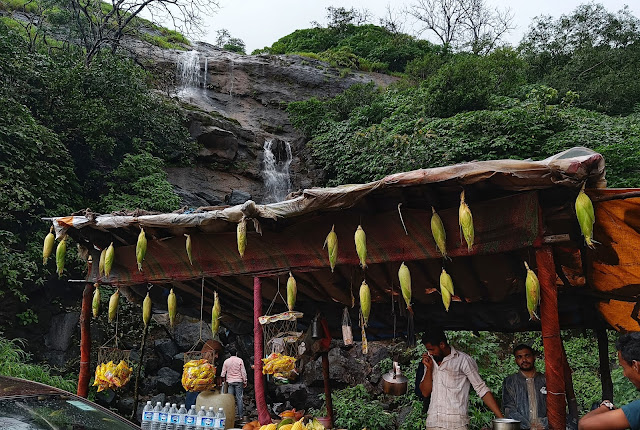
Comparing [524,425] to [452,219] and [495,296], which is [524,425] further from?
[452,219]

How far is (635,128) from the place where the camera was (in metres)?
14.3

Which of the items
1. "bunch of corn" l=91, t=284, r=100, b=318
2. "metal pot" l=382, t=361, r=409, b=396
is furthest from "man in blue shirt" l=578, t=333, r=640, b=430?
"bunch of corn" l=91, t=284, r=100, b=318

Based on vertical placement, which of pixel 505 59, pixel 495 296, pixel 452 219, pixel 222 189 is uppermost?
pixel 505 59

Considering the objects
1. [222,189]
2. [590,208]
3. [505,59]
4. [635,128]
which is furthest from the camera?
[505,59]

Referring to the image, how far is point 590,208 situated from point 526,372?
281 centimetres

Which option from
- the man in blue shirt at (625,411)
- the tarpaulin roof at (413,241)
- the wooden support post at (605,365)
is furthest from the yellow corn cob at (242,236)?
the wooden support post at (605,365)

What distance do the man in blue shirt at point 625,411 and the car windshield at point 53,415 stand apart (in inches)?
113

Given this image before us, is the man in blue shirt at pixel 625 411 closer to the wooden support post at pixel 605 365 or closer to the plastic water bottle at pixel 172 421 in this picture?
the plastic water bottle at pixel 172 421

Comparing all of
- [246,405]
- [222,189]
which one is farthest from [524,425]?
[222,189]

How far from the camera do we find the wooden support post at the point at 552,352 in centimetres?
315

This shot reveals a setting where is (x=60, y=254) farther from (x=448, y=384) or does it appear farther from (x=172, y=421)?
(x=448, y=384)

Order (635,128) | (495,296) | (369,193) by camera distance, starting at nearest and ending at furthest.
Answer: (369,193), (495,296), (635,128)

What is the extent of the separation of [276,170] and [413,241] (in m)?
16.4

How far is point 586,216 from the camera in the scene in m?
2.89
